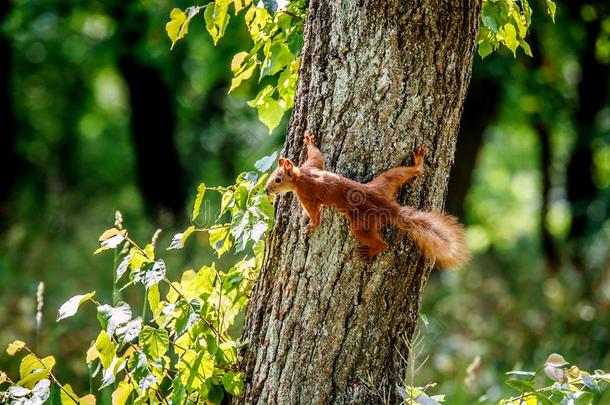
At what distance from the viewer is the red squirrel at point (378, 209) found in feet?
6.57

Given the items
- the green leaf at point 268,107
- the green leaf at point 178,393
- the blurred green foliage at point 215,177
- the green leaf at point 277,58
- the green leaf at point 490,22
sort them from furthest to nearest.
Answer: the blurred green foliage at point 215,177 < the green leaf at point 268,107 < the green leaf at point 277,58 < the green leaf at point 490,22 < the green leaf at point 178,393

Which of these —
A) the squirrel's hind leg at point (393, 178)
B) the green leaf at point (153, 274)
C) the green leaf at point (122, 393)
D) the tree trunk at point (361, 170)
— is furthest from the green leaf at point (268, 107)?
the green leaf at point (122, 393)

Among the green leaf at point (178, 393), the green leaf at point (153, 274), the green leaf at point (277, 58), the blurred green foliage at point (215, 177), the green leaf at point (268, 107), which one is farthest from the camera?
the blurred green foliage at point (215, 177)

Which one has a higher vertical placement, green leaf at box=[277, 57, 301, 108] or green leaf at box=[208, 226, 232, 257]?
green leaf at box=[277, 57, 301, 108]

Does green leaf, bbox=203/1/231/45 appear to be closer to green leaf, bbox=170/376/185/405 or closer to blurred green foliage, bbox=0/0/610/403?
green leaf, bbox=170/376/185/405

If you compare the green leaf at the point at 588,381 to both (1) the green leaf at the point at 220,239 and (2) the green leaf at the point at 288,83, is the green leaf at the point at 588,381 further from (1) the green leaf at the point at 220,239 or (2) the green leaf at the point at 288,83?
(2) the green leaf at the point at 288,83

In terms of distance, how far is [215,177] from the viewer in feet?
38.1

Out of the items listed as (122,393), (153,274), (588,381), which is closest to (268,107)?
(153,274)

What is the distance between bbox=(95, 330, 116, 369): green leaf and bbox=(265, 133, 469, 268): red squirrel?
2.23 feet

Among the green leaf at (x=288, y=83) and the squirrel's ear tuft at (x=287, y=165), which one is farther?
the green leaf at (x=288, y=83)

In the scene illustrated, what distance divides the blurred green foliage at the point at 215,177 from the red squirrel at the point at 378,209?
0.83m

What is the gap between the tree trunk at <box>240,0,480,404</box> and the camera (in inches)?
80.4

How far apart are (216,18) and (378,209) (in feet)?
2.87

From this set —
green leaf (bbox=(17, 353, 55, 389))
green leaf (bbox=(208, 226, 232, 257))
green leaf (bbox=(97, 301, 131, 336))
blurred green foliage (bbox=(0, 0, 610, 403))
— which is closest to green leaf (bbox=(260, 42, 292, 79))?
green leaf (bbox=(208, 226, 232, 257))
